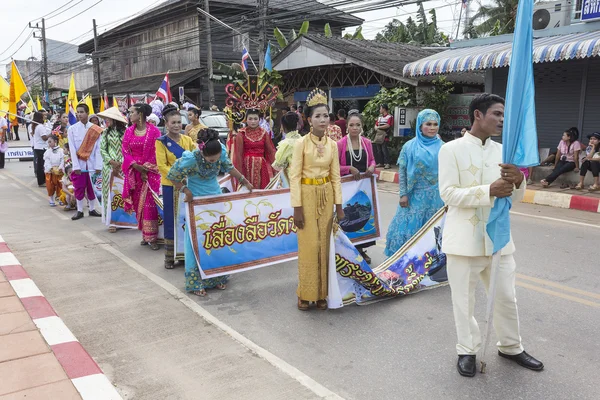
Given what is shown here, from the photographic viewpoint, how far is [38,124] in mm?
12078

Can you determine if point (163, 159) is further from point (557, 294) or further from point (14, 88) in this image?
point (14, 88)

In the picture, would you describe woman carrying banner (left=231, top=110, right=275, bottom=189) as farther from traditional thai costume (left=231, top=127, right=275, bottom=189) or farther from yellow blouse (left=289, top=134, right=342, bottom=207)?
yellow blouse (left=289, top=134, right=342, bottom=207)

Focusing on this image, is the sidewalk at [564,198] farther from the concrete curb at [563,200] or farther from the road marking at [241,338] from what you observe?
the road marking at [241,338]

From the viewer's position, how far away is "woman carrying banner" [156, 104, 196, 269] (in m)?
5.63

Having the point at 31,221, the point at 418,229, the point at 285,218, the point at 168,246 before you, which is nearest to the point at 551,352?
the point at 418,229

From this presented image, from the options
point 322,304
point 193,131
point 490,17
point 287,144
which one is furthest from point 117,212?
point 490,17

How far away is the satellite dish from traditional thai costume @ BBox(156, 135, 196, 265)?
10.2 metres

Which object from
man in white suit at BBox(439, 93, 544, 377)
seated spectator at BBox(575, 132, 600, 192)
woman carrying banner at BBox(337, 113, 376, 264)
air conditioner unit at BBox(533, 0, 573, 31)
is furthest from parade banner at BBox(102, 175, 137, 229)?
air conditioner unit at BBox(533, 0, 573, 31)

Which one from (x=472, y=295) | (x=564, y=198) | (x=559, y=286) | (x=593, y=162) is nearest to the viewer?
(x=472, y=295)

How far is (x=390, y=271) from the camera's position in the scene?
15.8 ft

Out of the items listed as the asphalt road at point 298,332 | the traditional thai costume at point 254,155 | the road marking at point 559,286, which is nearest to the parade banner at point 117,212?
the asphalt road at point 298,332

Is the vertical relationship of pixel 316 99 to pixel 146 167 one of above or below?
above

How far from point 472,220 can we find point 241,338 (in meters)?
1.92

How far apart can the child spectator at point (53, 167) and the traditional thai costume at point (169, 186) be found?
4928 millimetres
